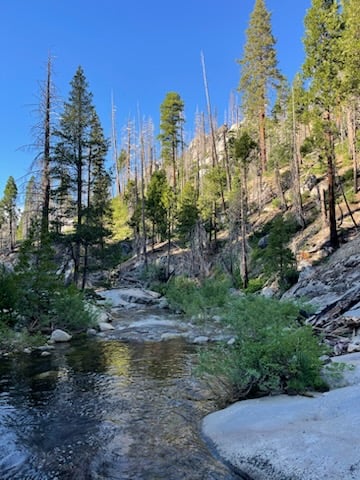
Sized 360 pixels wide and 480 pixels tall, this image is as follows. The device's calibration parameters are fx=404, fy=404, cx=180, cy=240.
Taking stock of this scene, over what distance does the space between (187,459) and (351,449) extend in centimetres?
173

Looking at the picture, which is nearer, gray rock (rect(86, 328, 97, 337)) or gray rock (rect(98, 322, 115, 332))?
gray rock (rect(86, 328, 97, 337))

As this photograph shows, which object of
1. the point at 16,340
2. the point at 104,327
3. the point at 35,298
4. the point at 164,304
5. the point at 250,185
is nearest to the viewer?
the point at 16,340

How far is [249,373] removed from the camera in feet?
18.5

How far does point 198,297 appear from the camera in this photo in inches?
714

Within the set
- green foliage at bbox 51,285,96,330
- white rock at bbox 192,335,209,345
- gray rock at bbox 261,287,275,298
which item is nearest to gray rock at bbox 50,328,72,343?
green foliage at bbox 51,285,96,330

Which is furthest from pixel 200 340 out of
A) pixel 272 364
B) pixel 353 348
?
pixel 272 364

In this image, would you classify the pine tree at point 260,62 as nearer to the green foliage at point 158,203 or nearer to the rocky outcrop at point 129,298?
the green foliage at point 158,203

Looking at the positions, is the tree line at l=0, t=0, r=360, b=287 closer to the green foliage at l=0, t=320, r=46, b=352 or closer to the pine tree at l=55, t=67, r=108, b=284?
the pine tree at l=55, t=67, r=108, b=284

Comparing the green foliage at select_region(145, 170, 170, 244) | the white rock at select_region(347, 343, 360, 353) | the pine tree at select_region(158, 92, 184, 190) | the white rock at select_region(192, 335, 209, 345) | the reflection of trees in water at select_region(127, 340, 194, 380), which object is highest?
the pine tree at select_region(158, 92, 184, 190)

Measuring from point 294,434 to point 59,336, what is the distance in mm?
9479

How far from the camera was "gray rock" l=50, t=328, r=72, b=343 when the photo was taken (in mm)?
12102

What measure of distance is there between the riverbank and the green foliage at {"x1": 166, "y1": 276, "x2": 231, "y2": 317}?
1049 centimetres

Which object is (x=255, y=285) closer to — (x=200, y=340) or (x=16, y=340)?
(x=200, y=340)

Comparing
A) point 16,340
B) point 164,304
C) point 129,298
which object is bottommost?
point 16,340
